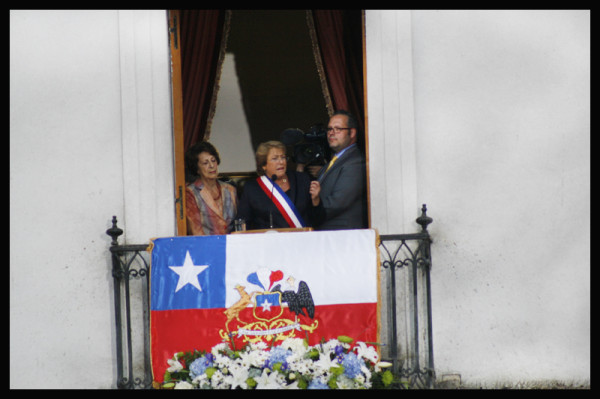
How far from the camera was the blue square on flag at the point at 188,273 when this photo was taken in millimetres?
5559

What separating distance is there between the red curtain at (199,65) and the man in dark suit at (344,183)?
0.96 m

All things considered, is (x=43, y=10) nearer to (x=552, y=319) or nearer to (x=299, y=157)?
(x=299, y=157)

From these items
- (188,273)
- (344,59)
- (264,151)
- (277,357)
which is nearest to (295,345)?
(277,357)

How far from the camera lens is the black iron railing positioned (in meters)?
5.73

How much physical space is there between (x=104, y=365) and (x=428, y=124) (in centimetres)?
286

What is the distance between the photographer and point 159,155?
591 centimetres

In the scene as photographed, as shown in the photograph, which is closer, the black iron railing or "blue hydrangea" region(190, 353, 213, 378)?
"blue hydrangea" region(190, 353, 213, 378)

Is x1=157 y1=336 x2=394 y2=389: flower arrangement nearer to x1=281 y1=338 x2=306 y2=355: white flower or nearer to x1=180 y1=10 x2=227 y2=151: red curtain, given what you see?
x1=281 y1=338 x2=306 y2=355: white flower

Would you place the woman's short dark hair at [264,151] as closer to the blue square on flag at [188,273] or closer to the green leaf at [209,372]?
the blue square on flag at [188,273]

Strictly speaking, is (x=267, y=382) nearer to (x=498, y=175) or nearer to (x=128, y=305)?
(x=128, y=305)

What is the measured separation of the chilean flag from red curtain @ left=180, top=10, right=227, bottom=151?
1.10 m

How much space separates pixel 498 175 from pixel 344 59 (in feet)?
4.86

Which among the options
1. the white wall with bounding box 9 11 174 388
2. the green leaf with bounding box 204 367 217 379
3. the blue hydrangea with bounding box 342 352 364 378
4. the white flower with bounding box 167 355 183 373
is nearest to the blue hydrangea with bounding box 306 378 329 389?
the blue hydrangea with bounding box 342 352 364 378

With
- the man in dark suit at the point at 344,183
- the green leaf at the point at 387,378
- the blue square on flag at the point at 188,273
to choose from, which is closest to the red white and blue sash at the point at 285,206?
the man in dark suit at the point at 344,183
